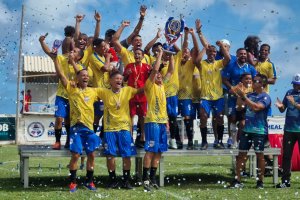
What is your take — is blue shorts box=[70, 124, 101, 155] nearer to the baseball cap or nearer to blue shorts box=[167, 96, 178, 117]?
blue shorts box=[167, 96, 178, 117]

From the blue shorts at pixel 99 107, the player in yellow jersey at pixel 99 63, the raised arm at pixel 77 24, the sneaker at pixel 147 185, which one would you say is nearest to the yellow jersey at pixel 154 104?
the player in yellow jersey at pixel 99 63

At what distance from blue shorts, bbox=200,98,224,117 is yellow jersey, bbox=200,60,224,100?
75mm

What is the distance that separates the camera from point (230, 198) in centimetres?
809

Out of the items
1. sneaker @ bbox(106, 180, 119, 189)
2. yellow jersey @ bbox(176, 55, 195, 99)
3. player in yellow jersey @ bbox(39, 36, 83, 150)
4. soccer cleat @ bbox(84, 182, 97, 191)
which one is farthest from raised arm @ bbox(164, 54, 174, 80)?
soccer cleat @ bbox(84, 182, 97, 191)

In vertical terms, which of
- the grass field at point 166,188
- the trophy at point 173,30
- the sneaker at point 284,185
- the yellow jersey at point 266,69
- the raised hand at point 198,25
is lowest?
the grass field at point 166,188

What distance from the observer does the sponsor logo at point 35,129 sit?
26.4m

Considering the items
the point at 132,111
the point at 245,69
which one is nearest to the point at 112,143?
the point at 132,111

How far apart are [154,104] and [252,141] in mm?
1954

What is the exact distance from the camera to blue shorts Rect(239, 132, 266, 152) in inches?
365

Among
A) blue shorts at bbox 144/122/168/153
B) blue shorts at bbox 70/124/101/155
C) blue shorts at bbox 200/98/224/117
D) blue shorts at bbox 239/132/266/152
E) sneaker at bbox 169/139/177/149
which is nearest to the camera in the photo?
blue shorts at bbox 70/124/101/155

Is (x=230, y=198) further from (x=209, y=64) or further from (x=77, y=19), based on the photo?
(x=77, y=19)

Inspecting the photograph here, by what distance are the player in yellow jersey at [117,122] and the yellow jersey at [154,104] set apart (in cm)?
31

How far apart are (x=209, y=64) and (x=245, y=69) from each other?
2.34ft

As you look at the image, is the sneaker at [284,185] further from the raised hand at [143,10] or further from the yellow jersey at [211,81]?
the raised hand at [143,10]
